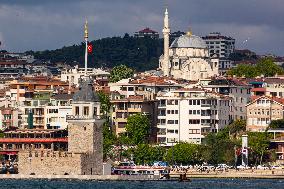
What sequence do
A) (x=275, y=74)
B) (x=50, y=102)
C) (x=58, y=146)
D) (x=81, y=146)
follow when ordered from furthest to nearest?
1. (x=275, y=74)
2. (x=50, y=102)
3. (x=58, y=146)
4. (x=81, y=146)

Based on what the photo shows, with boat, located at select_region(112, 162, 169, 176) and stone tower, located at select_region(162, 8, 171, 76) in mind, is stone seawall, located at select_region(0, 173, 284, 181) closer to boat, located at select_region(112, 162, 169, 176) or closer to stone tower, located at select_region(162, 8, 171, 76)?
boat, located at select_region(112, 162, 169, 176)

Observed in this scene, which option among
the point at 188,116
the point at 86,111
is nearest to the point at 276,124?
the point at 188,116

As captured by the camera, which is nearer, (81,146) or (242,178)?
(81,146)

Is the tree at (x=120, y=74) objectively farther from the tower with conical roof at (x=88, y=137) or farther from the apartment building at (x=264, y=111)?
the tower with conical roof at (x=88, y=137)

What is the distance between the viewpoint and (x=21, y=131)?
119 meters

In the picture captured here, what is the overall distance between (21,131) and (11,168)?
10673mm

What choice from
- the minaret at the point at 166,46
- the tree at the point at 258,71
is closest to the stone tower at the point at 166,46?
the minaret at the point at 166,46

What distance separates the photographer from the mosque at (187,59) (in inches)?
6491

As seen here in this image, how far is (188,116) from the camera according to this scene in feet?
417

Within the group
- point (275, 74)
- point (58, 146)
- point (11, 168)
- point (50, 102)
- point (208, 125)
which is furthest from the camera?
point (275, 74)

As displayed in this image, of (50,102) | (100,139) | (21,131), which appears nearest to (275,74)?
(50,102)

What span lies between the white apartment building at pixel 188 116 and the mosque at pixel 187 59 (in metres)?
31.9

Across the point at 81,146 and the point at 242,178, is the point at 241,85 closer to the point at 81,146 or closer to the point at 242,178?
the point at 242,178

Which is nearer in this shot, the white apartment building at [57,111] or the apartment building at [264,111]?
the apartment building at [264,111]
